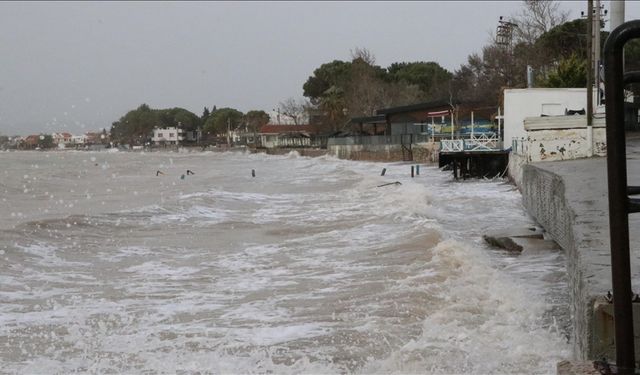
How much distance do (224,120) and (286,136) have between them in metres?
62.1

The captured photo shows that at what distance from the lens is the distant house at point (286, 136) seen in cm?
10881

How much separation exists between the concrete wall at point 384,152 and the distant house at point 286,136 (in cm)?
2754

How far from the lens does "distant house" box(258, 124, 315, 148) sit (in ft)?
357

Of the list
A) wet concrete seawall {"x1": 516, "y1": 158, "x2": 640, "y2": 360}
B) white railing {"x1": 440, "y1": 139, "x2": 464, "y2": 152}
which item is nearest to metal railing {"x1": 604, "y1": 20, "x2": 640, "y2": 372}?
wet concrete seawall {"x1": 516, "y1": 158, "x2": 640, "y2": 360}

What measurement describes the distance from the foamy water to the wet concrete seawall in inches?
25.7

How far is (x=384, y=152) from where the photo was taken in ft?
204

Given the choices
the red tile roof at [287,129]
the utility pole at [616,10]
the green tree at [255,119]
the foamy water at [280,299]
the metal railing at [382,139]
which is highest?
the green tree at [255,119]

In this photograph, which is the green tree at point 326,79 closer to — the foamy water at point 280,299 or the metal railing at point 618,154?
the foamy water at point 280,299

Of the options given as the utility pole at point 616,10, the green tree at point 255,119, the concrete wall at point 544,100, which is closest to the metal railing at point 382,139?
the concrete wall at point 544,100

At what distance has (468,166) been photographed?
34188 millimetres

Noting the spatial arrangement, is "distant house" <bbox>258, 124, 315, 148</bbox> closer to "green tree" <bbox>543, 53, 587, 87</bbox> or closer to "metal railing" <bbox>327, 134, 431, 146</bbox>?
"metal railing" <bbox>327, 134, 431, 146</bbox>

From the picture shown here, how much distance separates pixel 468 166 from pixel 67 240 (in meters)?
23.8

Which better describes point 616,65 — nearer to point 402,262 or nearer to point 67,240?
point 402,262

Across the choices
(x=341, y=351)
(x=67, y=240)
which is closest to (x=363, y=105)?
(x=67, y=240)
